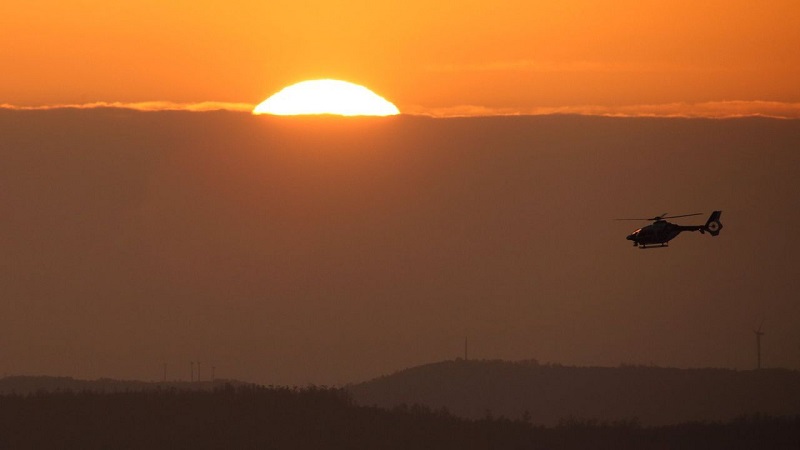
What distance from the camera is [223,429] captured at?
102m

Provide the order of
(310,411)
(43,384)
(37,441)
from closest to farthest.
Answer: (37,441) → (310,411) → (43,384)

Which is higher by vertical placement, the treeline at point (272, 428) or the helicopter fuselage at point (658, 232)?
the helicopter fuselage at point (658, 232)

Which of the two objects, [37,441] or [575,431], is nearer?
[37,441]

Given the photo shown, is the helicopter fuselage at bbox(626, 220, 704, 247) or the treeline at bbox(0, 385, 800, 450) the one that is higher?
the helicopter fuselage at bbox(626, 220, 704, 247)

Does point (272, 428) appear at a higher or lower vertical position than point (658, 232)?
lower

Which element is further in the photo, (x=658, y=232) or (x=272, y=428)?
(x=658, y=232)

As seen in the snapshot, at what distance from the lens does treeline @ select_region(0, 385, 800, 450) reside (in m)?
101

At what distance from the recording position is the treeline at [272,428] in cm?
10069

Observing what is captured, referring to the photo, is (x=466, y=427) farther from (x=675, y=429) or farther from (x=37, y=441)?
(x=37, y=441)

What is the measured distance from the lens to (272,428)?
103 metres

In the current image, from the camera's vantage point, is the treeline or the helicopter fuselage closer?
the treeline

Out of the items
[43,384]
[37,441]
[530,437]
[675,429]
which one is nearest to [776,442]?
[675,429]

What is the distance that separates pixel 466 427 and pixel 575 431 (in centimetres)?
620

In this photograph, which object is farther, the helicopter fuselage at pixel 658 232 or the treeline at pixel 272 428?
the helicopter fuselage at pixel 658 232
